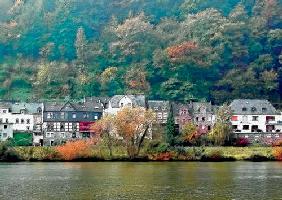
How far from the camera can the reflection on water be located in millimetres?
42234

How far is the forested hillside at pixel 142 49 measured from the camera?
119m

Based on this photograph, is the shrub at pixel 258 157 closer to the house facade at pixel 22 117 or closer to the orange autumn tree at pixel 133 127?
the orange autumn tree at pixel 133 127

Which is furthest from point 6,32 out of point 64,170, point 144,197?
point 144,197

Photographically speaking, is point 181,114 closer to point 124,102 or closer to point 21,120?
point 124,102

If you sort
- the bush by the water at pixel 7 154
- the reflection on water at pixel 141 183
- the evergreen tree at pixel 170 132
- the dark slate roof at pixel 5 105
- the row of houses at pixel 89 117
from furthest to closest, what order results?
the dark slate roof at pixel 5 105 → the row of houses at pixel 89 117 → the evergreen tree at pixel 170 132 → the bush by the water at pixel 7 154 → the reflection on water at pixel 141 183

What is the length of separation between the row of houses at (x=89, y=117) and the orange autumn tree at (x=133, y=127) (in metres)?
16.7

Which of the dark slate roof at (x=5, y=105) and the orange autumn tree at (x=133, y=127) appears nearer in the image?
the orange autumn tree at (x=133, y=127)

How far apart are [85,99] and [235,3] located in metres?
57.4

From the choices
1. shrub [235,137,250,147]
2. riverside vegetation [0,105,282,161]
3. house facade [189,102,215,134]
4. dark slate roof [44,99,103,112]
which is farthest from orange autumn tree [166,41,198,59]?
riverside vegetation [0,105,282,161]

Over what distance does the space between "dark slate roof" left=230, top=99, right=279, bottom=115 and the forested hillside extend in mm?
10666

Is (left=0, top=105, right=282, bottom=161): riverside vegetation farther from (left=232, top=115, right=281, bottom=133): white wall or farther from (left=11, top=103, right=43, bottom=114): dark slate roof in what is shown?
(left=11, top=103, right=43, bottom=114): dark slate roof

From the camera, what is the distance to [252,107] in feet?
338

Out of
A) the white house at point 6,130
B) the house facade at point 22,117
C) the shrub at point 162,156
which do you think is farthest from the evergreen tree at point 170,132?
the white house at point 6,130

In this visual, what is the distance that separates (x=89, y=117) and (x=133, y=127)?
21.1 m
